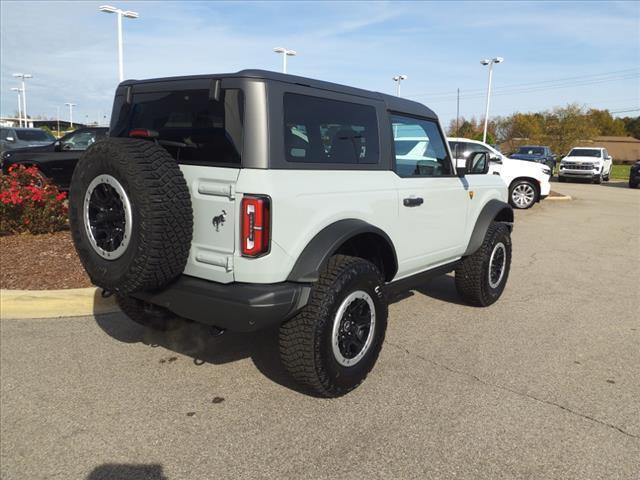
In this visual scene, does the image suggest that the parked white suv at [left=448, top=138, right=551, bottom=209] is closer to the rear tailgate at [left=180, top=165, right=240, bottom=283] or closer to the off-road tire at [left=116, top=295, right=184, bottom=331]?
the off-road tire at [left=116, top=295, right=184, bottom=331]

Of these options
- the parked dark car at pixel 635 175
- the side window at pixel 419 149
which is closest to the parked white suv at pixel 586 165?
the parked dark car at pixel 635 175

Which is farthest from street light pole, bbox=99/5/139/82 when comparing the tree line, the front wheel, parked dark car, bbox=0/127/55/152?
the tree line

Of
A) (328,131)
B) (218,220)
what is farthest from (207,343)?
(328,131)

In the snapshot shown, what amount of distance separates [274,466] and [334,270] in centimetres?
114

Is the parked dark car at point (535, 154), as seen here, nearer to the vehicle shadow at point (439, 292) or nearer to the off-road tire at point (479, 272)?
the vehicle shadow at point (439, 292)

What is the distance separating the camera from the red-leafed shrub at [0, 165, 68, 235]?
6.54 metres

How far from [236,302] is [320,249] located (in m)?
0.58

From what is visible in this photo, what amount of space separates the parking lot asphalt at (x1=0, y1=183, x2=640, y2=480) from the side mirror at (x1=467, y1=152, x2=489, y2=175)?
1392 millimetres

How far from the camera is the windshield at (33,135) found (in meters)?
14.9

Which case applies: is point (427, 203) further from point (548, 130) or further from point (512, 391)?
point (548, 130)

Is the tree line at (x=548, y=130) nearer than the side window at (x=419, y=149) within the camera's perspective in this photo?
No

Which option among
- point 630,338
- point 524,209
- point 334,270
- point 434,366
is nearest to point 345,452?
point 334,270

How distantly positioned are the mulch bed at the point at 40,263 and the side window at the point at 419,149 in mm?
3287

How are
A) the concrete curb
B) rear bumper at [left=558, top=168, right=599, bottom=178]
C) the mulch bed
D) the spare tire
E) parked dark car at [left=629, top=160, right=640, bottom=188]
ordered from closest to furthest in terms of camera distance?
the spare tire, the concrete curb, the mulch bed, parked dark car at [left=629, top=160, right=640, bottom=188], rear bumper at [left=558, top=168, right=599, bottom=178]
